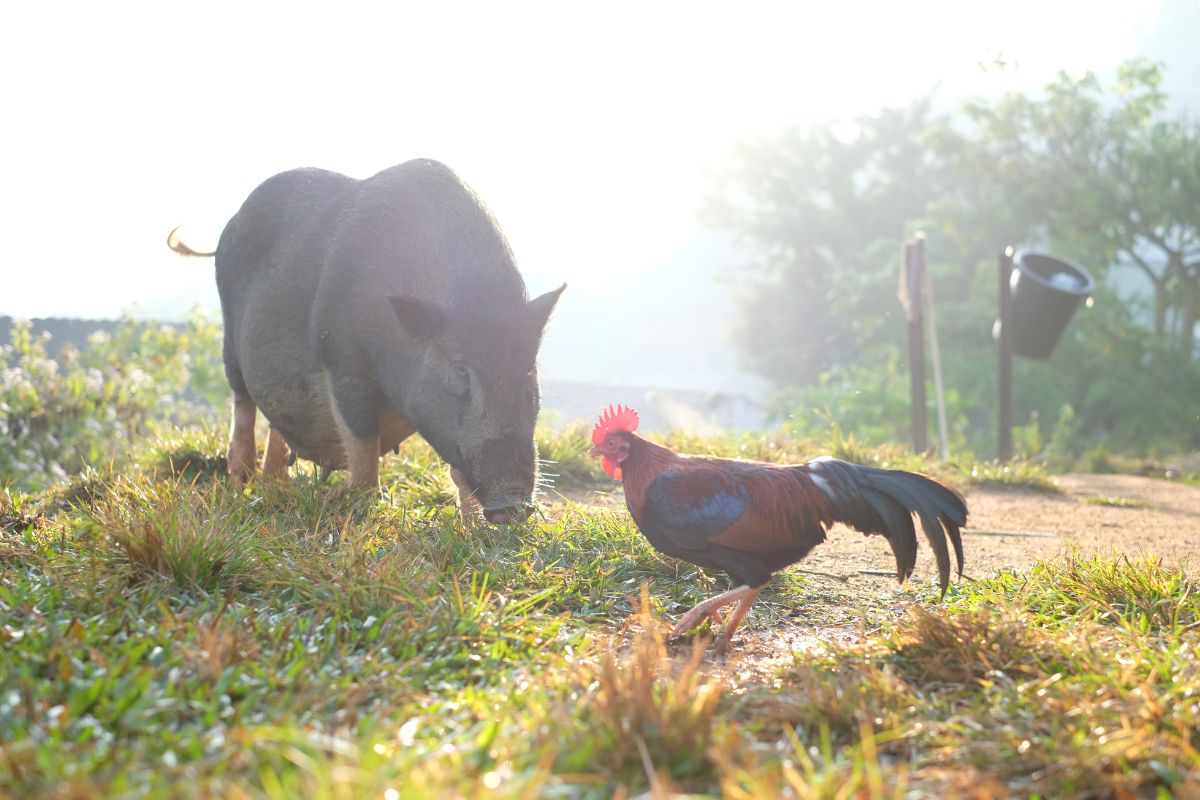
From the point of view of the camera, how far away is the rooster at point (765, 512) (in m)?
3.28

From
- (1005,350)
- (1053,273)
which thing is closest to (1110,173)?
(1053,273)

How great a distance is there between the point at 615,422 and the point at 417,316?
1.12 meters

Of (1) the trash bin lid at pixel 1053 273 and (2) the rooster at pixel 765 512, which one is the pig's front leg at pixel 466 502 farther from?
(1) the trash bin lid at pixel 1053 273

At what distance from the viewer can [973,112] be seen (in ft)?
75.4

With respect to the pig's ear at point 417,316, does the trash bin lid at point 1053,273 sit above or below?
above

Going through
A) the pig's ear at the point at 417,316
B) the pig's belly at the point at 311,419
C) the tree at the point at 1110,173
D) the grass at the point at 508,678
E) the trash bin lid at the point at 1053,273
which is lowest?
the grass at the point at 508,678

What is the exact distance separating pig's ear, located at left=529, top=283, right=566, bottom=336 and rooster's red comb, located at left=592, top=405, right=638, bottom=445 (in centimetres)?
78

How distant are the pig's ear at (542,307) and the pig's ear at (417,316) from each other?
40cm

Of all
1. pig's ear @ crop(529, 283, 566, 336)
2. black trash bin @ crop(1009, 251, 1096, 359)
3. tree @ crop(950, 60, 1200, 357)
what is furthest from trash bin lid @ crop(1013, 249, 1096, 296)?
pig's ear @ crop(529, 283, 566, 336)

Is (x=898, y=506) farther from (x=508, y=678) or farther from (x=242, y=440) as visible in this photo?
(x=242, y=440)

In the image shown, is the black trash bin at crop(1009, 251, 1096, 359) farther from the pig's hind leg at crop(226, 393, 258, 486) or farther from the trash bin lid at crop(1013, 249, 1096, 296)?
the pig's hind leg at crop(226, 393, 258, 486)

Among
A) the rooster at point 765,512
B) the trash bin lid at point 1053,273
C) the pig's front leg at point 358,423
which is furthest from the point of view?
the trash bin lid at point 1053,273

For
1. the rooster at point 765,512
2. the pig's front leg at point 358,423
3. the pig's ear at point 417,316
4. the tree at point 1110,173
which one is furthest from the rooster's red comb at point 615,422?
the tree at point 1110,173

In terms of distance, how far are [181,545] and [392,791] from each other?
1815 millimetres
